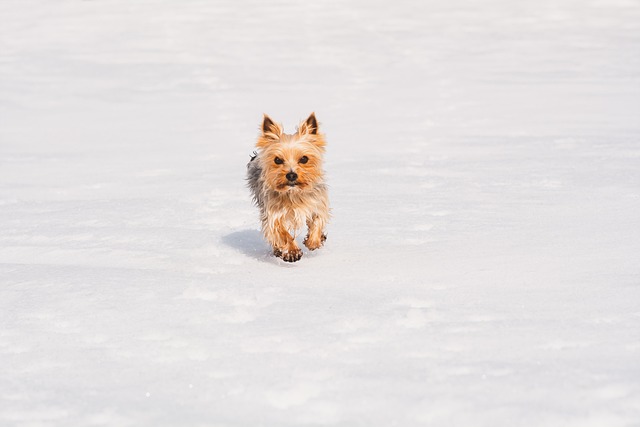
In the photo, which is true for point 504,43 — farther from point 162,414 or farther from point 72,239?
point 162,414

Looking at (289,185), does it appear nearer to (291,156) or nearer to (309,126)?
(291,156)

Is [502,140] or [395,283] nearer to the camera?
[395,283]

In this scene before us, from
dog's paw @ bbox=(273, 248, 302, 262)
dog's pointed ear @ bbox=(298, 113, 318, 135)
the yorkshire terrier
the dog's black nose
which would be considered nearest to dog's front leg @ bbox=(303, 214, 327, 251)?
the yorkshire terrier

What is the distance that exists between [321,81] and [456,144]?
830 cm

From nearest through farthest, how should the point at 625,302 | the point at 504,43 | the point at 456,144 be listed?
the point at 625,302 < the point at 456,144 < the point at 504,43

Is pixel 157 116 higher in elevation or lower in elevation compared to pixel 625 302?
lower

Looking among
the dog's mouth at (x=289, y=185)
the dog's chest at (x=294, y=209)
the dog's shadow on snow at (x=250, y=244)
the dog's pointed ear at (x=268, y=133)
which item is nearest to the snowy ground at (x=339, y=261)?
the dog's shadow on snow at (x=250, y=244)

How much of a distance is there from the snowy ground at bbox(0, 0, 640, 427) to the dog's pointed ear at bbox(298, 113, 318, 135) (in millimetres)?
1022

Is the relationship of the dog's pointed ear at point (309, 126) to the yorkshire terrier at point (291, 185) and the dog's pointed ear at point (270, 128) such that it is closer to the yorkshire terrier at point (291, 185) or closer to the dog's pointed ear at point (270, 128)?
the yorkshire terrier at point (291, 185)

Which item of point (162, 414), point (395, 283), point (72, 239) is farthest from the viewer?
point (72, 239)

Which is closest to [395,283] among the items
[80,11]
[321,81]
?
[321,81]

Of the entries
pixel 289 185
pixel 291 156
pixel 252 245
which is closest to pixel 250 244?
pixel 252 245

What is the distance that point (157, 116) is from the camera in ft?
55.5

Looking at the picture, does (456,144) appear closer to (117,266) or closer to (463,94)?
(463,94)
